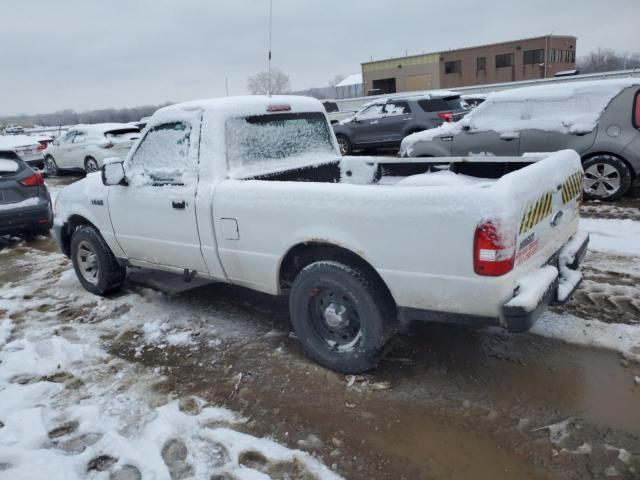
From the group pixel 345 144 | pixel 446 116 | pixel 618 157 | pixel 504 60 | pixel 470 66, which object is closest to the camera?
pixel 618 157

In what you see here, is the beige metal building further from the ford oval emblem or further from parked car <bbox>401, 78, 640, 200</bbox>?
the ford oval emblem

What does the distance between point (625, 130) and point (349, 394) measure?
623 cm

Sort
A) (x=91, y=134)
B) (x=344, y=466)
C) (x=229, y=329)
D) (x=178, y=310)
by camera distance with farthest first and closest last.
Answer: 1. (x=91, y=134)
2. (x=178, y=310)
3. (x=229, y=329)
4. (x=344, y=466)

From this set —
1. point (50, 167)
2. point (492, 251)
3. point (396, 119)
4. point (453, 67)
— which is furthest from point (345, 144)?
point (453, 67)

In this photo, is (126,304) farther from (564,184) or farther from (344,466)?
(564,184)

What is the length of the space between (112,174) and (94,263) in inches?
53.7

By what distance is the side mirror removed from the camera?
444 centimetres

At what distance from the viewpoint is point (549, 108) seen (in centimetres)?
769

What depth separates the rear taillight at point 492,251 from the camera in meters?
2.62

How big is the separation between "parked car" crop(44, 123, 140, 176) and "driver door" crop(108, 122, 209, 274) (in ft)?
33.7

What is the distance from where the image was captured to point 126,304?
5.04 metres

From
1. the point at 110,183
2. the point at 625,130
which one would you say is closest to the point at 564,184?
the point at 110,183

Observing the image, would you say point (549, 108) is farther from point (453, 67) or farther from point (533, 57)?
point (453, 67)

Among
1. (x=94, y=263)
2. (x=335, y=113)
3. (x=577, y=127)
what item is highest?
(x=335, y=113)
